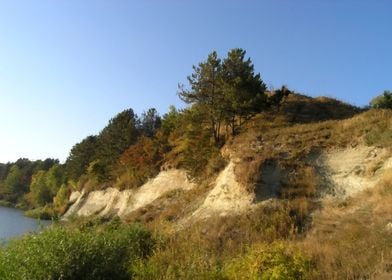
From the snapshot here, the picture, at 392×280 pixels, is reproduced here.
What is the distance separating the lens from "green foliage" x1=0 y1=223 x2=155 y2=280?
9.37 m

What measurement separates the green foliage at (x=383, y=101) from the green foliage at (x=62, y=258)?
120 feet

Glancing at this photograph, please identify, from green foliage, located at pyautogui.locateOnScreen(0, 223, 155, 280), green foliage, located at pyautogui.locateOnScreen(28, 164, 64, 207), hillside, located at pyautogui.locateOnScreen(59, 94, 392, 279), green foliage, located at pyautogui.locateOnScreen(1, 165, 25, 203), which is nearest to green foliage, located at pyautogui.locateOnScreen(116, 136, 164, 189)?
hillside, located at pyautogui.locateOnScreen(59, 94, 392, 279)

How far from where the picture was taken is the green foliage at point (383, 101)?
42312 millimetres

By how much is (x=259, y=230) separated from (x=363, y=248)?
7.91 meters

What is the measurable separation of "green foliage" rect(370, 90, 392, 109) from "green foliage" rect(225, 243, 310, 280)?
115ft

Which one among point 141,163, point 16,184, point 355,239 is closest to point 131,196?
point 141,163

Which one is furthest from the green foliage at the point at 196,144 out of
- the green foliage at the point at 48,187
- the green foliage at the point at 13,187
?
the green foliage at the point at 13,187

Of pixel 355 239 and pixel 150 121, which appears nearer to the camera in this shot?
pixel 355 239

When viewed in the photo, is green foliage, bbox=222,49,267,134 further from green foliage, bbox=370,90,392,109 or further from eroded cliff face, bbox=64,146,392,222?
green foliage, bbox=370,90,392,109

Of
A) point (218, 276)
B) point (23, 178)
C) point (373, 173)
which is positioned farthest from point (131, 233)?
point (23, 178)

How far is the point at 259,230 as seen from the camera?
62.6 feet

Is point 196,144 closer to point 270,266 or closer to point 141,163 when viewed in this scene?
point 141,163

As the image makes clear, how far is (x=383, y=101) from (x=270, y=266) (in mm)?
36879

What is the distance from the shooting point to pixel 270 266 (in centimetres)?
997
